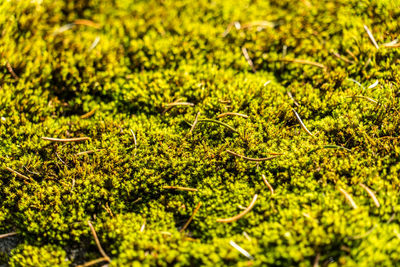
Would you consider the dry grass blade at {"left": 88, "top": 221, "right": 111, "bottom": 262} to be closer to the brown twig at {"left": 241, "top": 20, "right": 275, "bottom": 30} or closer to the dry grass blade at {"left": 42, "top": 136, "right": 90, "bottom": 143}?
the dry grass blade at {"left": 42, "top": 136, "right": 90, "bottom": 143}

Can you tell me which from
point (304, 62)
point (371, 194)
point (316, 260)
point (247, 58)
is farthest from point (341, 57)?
point (316, 260)

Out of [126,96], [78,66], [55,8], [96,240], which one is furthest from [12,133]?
[55,8]

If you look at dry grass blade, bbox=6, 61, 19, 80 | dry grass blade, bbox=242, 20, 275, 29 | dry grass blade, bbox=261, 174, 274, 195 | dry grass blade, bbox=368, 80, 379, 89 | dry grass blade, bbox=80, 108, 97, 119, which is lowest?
dry grass blade, bbox=261, 174, 274, 195

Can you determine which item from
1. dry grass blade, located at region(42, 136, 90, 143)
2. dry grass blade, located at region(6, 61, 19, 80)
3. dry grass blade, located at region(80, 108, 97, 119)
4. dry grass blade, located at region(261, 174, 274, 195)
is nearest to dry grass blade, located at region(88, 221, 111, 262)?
dry grass blade, located at region(42, 136, 90, 143)

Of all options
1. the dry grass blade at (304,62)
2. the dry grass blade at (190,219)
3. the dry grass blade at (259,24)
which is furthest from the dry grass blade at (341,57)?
the dry grass blade at (190,219)

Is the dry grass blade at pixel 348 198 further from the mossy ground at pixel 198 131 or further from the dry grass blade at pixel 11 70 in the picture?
the dry grass blade at pixel 11 70

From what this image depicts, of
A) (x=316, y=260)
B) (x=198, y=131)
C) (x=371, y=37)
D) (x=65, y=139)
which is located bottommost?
(x=316, y=260)

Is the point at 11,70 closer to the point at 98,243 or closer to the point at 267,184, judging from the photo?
the point at 98,243

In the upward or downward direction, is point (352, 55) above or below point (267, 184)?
above

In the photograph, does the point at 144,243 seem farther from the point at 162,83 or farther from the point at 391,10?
the point at 391,10
